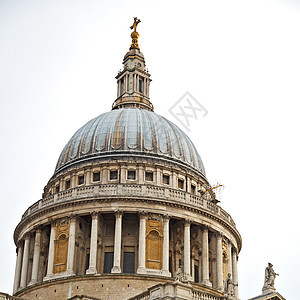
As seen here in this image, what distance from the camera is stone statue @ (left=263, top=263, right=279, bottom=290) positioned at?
47631 mm

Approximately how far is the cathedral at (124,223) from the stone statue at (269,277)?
9 centimetres

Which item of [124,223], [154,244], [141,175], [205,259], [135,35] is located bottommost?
[205,259]

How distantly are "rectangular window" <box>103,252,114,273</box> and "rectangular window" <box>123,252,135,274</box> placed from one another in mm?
1111

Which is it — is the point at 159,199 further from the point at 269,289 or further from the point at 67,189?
the point at 269,289

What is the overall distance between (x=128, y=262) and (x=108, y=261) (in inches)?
67.1

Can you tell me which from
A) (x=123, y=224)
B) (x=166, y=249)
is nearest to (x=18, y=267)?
(x=123, y=224)

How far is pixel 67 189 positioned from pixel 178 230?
10.7 m

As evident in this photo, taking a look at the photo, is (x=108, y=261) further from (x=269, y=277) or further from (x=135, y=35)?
(x=135, y=35)

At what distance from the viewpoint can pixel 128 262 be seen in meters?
54.9

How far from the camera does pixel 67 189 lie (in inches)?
Answer: 2312

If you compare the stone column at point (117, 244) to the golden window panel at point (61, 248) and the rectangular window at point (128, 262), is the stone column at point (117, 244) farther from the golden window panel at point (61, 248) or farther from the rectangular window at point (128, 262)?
the golden window panel at point (61, 248)

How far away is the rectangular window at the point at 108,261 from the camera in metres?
54.4

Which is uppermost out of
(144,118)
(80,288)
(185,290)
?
(144,118)

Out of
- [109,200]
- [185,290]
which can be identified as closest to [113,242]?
[109,200]
